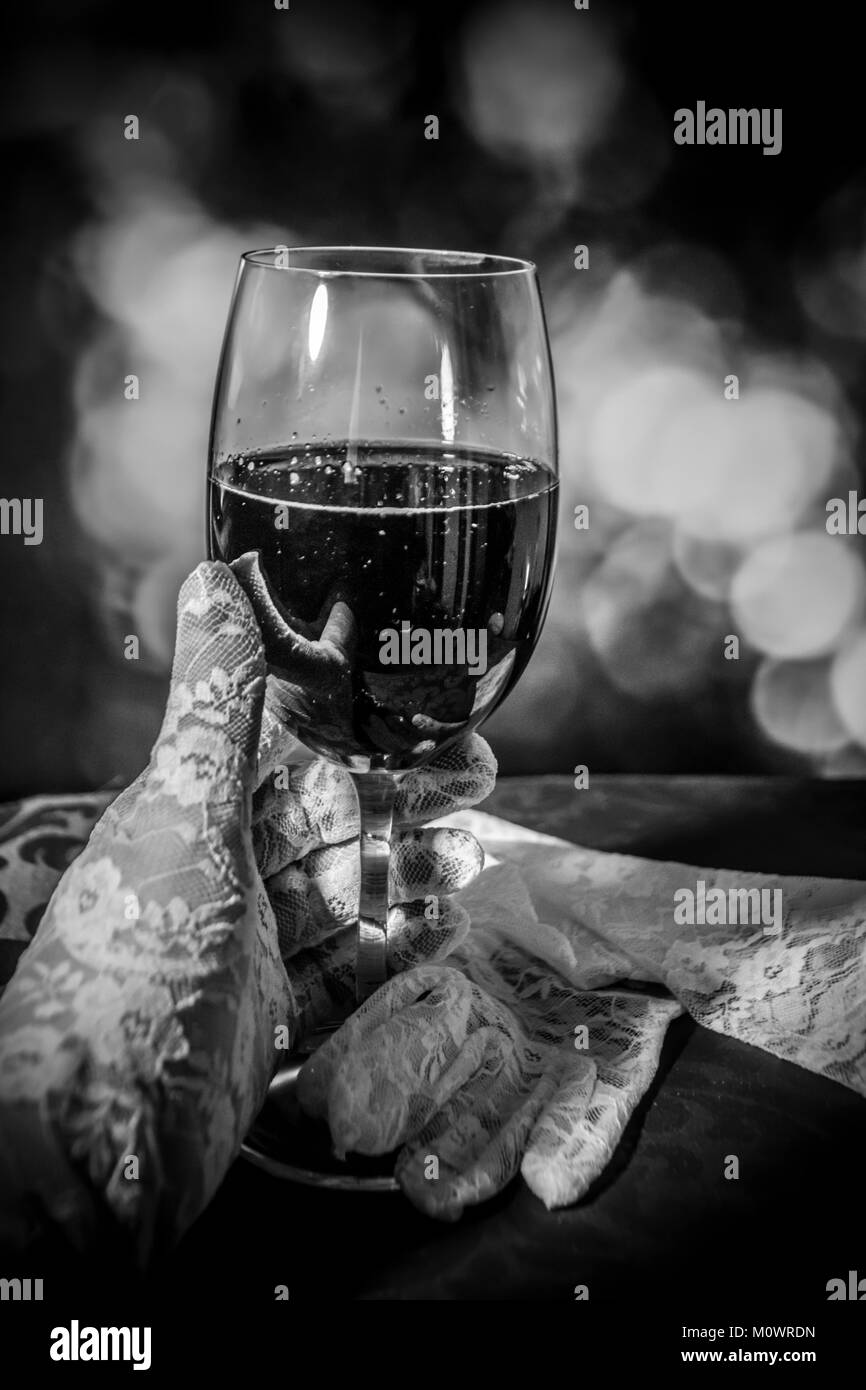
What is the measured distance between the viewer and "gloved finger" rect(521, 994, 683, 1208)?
60cm

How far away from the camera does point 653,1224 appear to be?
0.59 metres

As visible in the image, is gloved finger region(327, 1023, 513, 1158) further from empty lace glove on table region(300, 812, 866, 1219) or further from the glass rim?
the glass rim

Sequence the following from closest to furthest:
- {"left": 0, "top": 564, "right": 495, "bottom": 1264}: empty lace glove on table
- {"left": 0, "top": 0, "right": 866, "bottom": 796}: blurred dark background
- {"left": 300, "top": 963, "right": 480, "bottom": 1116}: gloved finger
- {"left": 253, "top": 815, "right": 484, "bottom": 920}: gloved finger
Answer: {"left": 0, "top": 564, "right": 495, "bottom": 1264}: empty lace glove on table → {"left": 300, "top": 963, "right": 480, "bottom": 1116}: gloved finger → {"left": 253, "top": 815, "right": 484, "bottom": 920}: gloved finger → {"left": 0, "top": 0, "right": 866, "bottom": 796}: blurred dark background

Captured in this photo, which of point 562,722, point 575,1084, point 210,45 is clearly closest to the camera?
point 575,1084

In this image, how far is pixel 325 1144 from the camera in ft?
2.06

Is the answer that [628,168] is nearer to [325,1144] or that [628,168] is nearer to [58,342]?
[58,342]

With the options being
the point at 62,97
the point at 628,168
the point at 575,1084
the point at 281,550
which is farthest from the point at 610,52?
the point at 575,1084

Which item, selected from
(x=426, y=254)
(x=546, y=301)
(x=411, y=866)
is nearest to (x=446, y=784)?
(x=411, y=866)

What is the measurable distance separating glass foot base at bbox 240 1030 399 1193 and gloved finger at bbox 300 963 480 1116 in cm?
1

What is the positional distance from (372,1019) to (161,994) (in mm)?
128

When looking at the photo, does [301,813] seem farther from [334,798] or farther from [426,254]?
[426,254]

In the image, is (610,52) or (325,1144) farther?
(610,52)

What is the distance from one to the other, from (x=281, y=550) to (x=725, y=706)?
2.36 ft

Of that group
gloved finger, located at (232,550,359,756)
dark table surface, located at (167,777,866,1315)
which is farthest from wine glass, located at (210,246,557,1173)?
dark table surface, located at (167,777,866,1315)
